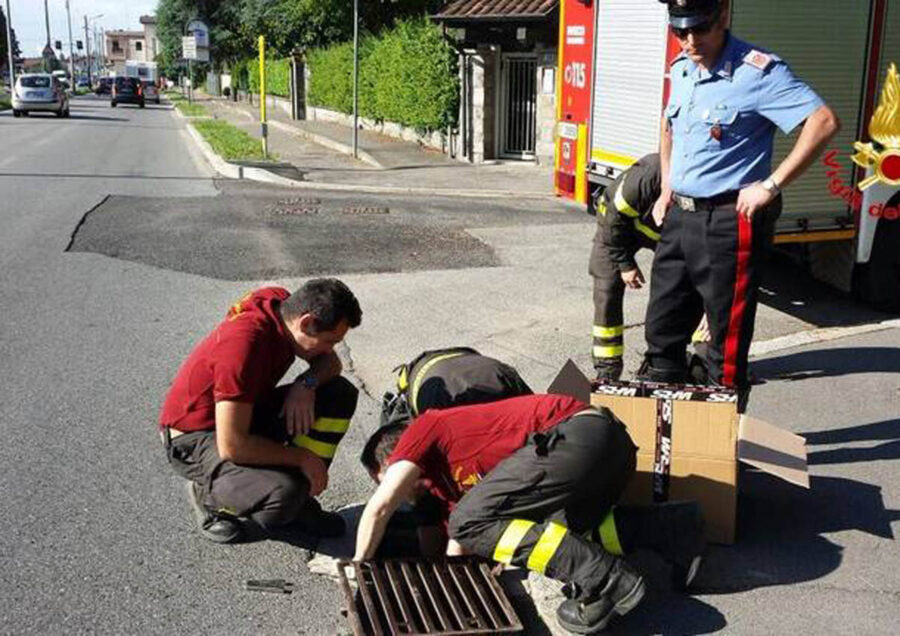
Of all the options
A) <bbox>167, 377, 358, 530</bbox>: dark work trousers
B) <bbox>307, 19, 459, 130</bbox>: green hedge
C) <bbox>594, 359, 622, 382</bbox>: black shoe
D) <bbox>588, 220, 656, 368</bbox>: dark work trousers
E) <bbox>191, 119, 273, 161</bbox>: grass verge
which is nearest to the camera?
<bbox>167, 377, 358, 530</bbox>: dark work trousers

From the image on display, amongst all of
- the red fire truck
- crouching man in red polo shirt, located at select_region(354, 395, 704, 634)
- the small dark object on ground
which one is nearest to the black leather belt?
crouching man in red polo shirt, located at select_region(354, 395, 704, 634)

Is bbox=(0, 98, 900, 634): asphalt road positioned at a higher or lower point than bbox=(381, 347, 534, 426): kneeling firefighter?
lower

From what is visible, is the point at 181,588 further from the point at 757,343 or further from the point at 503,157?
the point at 503,157

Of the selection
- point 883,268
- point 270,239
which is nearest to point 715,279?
point 883,268

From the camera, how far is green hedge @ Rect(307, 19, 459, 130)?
20.4 m

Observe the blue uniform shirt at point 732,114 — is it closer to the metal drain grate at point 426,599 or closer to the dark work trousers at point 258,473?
the dark work trousers at point 258,473

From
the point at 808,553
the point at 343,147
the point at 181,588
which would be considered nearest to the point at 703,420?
the point at 808,553

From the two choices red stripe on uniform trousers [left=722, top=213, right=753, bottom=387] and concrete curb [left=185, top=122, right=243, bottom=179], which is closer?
red stripe on uniform trousers [left=722, top=213, right=753, bottom=387]

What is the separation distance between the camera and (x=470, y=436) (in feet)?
10.7

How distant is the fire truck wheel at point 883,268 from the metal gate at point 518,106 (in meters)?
11.9

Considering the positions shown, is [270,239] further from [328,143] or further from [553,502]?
[328,143]

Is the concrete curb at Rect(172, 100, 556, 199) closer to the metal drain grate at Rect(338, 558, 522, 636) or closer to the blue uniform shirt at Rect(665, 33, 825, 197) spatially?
the blue uniform shirt at Rect(665, 33, 825, 197)

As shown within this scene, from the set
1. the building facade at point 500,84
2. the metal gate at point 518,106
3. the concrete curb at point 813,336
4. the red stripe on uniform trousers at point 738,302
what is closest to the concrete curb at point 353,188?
the building facade at point 500,84

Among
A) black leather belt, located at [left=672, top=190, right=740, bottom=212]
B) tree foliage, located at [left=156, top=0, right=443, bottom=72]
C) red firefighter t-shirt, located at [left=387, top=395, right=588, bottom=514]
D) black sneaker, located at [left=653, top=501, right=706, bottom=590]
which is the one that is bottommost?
black sneaker, located at [left=653, top=501, right=706, bottom=590]
